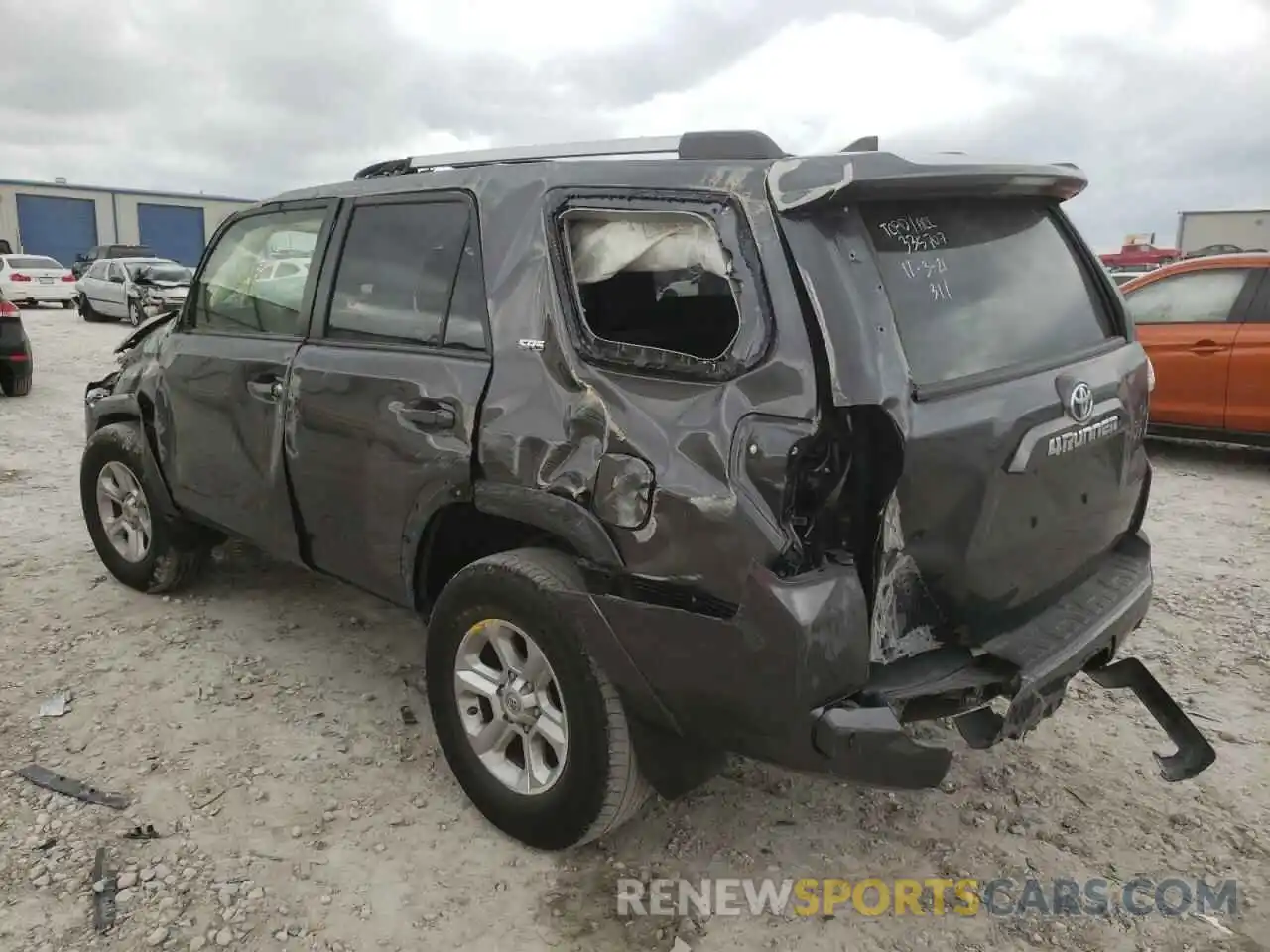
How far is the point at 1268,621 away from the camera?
4316 millimetres

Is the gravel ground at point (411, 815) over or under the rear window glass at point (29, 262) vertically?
under

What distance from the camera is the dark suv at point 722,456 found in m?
2.15

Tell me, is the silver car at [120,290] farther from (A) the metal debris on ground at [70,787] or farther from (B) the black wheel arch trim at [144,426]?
(A) the metal debris on ground at [70,787]

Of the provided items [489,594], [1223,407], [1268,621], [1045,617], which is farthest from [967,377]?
[1223,407]

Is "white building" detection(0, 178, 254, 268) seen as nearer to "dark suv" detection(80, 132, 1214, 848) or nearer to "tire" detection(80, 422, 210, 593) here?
"tire" detection(80, 422, 210, 593)

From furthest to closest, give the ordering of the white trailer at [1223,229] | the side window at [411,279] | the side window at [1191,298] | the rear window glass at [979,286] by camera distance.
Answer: the white trailer at [1223,229], the side window at [1191,298], the side window at [411,279], the rear window glass at [979,286]

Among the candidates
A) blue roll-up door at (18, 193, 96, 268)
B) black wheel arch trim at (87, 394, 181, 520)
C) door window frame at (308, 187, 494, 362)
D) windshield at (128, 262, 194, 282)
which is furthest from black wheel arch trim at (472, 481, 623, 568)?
blue roll-up door at (18, 193, 96, 268)

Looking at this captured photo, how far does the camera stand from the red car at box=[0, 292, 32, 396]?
967cm

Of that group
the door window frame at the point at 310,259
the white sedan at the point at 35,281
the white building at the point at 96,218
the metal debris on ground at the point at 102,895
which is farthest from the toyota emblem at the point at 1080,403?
the white building at the point at 96,218

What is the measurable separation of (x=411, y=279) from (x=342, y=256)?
40 centimetres

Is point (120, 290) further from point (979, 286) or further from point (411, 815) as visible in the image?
point (979, 286)

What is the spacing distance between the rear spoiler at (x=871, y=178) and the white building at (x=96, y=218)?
41.8m

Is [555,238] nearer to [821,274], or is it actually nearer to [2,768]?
[821,274]

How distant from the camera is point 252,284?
377 centimetres
